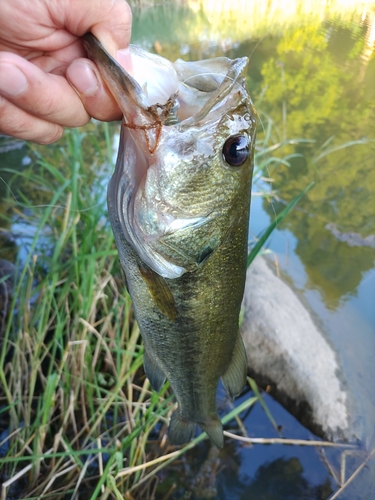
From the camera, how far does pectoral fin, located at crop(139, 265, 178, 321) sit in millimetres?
1314

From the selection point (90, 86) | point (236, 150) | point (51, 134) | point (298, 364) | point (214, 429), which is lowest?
point (298, 364)

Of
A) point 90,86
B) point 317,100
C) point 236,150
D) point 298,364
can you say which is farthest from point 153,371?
point 317,100

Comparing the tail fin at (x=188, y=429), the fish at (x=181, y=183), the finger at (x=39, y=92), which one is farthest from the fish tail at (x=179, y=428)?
the finger at (x=39, y=92)

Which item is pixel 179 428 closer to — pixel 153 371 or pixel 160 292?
pixel 153 371

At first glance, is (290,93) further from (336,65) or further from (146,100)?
(146,100)

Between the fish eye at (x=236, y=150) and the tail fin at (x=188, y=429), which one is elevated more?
the fish eye at (x=236, y=150)

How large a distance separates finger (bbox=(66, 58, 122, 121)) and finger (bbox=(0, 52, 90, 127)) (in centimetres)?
4

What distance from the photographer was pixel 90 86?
1109 millimetres

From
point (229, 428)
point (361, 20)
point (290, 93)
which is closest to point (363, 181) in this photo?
point (361, 20)

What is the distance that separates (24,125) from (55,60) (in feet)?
0.71

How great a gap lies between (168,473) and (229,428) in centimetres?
51

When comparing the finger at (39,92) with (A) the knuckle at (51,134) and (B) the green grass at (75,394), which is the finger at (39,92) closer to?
(A) the knuckle at (51,134)

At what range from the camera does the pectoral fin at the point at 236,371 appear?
1669 millimetres

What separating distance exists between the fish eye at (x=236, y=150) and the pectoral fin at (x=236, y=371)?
2.59 ft
